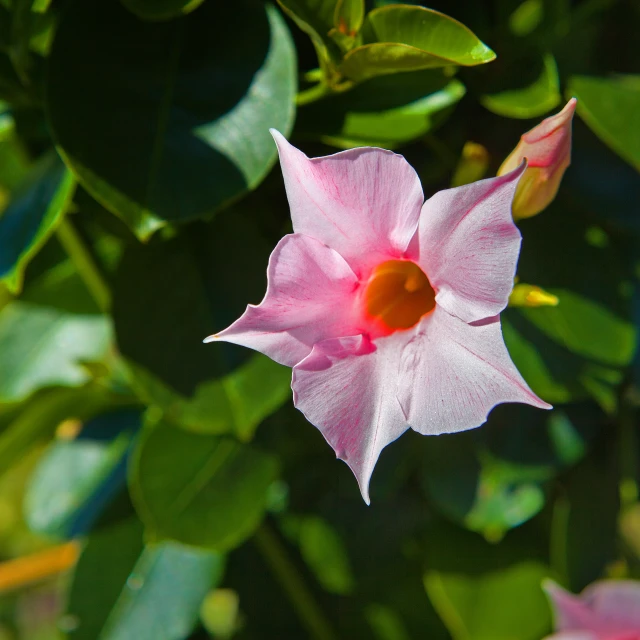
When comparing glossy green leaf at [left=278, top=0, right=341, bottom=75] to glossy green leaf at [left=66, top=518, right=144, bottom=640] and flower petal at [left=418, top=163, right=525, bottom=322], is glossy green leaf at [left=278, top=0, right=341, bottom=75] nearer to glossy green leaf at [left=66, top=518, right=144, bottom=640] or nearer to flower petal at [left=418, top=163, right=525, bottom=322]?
flower petal at [left=418, top=163, right=525, bottom=322]

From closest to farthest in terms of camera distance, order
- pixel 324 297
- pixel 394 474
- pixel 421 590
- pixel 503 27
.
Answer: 1. pixel 324 297
2. pixel 503 27
3. pixel 394 474
4. pixel 421 590

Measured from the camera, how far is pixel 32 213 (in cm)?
57

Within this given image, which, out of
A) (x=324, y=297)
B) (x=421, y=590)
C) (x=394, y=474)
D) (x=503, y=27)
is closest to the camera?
(x=324, y=297)

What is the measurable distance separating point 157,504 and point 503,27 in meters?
0.51

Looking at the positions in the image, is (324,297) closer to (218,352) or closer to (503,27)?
(218,352)

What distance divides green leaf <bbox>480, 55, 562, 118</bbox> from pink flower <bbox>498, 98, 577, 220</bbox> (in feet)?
0.29

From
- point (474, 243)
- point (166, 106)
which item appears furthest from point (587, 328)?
point (166, 106)

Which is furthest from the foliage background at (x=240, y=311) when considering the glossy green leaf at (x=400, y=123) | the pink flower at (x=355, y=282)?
the pink flower at (x=355, y=282)

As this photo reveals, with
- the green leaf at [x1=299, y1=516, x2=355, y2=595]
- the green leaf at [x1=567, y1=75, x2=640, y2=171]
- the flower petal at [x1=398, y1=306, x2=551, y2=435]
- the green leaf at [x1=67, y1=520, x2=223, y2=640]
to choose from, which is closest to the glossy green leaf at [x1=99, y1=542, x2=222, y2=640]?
the green leaf at [x1=67, y1=520, x2=223, y2=640]

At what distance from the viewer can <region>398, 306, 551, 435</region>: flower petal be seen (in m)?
0.40

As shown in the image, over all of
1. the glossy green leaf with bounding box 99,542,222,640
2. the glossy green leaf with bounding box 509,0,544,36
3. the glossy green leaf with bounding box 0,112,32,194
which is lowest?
the glossy green leaf with bounding box 99,542,222,640

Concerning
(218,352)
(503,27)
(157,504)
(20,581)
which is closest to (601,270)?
(503,27)

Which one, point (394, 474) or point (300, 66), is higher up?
point (300, 66)

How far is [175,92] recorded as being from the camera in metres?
0.54
